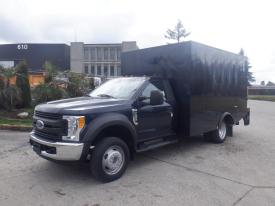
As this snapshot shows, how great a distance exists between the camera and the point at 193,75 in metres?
7.51

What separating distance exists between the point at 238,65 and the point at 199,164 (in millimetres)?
4317

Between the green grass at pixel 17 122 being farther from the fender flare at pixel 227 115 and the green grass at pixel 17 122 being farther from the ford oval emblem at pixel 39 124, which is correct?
the fender flare at pixel 227 115

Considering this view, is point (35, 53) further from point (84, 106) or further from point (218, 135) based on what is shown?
point (84, 106)

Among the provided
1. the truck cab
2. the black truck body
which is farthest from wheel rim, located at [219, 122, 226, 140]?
the truck cab

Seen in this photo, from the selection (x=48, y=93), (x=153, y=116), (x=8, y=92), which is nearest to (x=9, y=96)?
(x=8, y=92)

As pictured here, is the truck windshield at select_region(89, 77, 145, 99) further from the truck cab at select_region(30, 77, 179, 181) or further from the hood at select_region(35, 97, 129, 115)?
the hood at select_region(35, 97, 129, 115)

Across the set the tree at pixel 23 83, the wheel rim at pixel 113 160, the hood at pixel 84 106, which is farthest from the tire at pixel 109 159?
the tree at pixel 23 83

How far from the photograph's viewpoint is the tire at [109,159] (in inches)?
213

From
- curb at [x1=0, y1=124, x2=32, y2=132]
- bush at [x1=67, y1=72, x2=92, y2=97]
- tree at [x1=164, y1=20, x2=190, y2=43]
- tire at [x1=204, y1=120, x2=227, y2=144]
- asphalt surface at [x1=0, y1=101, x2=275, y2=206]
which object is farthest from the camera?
tree at [x1=164, y1=20, x2=190, y2=43]

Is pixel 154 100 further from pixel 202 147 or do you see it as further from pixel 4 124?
pixel 4 124

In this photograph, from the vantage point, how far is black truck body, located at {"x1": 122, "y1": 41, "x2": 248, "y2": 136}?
7.43 m

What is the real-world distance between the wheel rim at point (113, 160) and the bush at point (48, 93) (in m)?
7.31

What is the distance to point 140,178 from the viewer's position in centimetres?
578

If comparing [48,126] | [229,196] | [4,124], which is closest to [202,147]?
[229,196]
